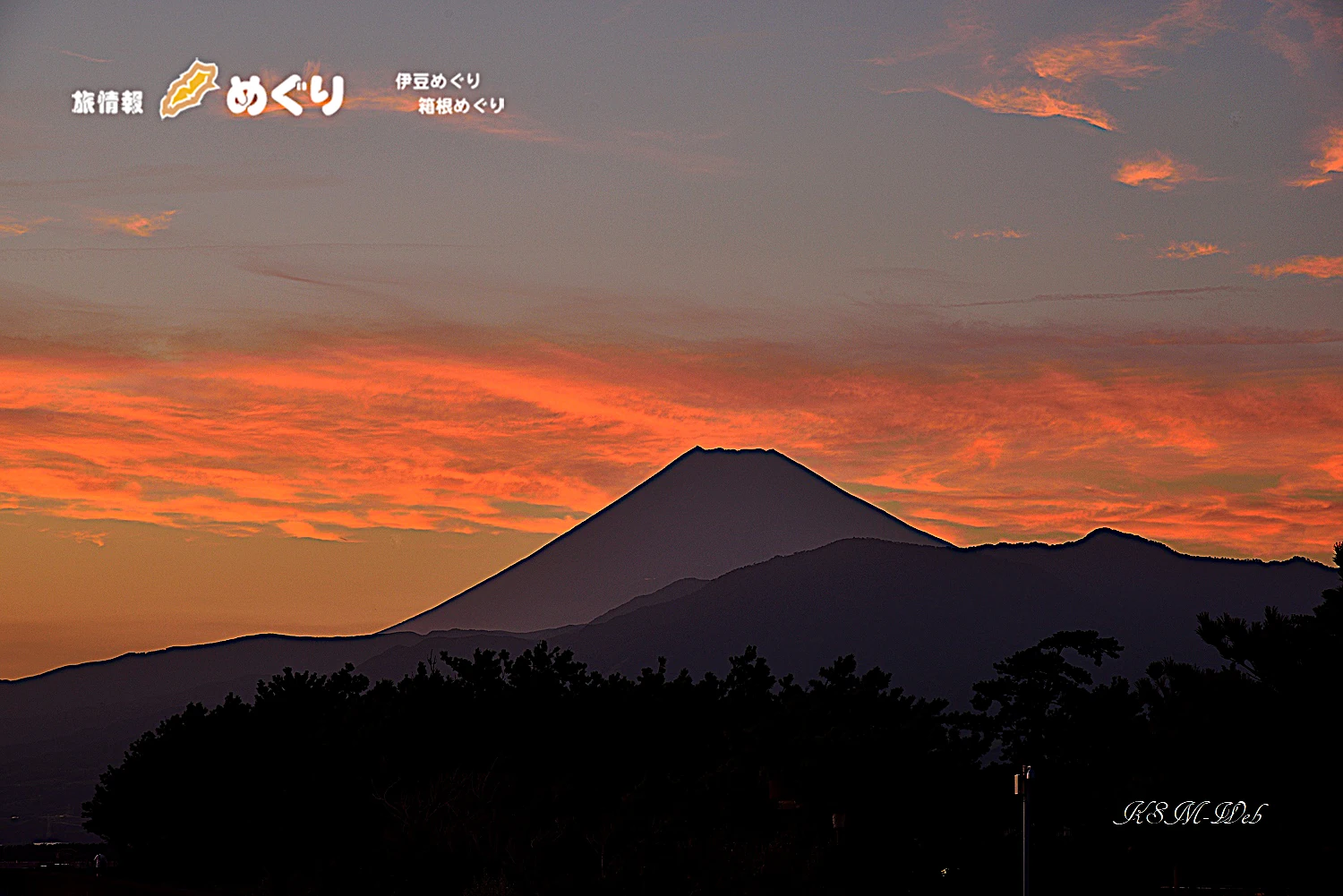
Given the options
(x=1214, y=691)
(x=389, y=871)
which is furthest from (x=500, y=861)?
(x=1214, y=691)

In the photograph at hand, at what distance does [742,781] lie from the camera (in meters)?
42.2

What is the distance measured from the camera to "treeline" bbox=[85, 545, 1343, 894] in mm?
26312

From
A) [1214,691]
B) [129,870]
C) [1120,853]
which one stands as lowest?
[129,870]

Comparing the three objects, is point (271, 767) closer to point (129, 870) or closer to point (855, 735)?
point (129, 870)

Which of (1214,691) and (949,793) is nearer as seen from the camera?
(1214,691)

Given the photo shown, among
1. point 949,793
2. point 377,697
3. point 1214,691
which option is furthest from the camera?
point 377,697

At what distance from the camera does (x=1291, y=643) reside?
26594 mm

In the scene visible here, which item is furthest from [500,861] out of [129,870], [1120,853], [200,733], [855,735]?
[129,870]

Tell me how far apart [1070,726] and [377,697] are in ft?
98.7

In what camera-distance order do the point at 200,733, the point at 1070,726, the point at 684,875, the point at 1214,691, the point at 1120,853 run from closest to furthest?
the point at 1214,691
the point at 1120,853
the point at 684,875
the point at 1070,726
the point at 200,733

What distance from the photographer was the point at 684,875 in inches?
1289

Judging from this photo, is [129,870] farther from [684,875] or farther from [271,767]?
[684,875]

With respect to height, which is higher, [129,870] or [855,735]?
[855,735]

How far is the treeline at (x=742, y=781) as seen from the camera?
26.3 metres
